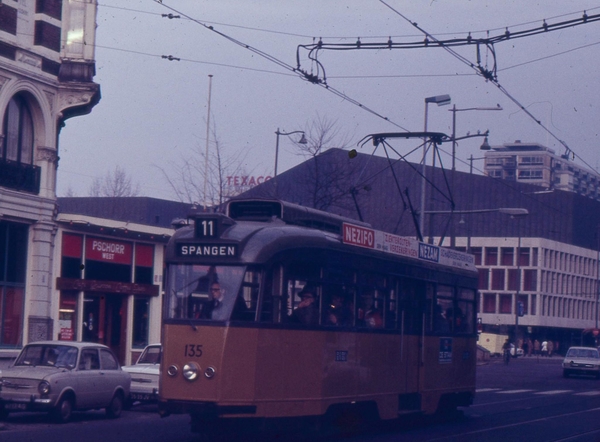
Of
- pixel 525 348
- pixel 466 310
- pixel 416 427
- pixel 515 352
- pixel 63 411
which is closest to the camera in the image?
pixel 63 411

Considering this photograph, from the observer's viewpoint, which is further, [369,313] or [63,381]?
[63,381]

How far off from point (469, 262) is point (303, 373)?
763 cm

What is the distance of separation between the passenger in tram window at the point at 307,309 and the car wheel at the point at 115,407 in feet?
22.2

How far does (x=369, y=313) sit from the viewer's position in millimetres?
16062

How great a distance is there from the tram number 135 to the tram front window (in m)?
0.38

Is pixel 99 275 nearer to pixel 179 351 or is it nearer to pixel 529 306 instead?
pixel 179 351

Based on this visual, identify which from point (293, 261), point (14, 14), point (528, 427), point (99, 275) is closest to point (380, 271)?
point (293, 261)

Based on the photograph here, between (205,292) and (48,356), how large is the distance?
6.33 meters

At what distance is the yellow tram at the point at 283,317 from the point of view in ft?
44.0

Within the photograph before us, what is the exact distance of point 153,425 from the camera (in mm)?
18094

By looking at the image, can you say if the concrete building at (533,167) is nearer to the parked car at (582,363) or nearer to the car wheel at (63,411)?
the parked car at (582,363)

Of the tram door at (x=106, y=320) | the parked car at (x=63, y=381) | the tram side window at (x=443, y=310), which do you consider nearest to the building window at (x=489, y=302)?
the tram door at (x=106, y=320)

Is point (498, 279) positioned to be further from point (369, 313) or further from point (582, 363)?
point (369, 313)

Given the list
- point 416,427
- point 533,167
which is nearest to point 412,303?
point 416,427
